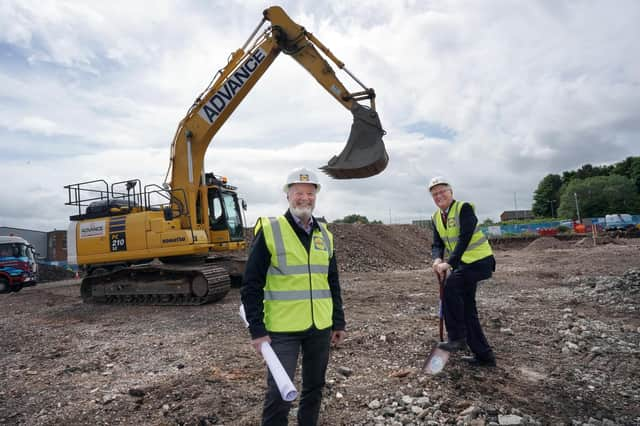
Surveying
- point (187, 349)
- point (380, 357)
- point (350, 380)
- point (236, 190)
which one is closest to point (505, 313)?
point (380, 357)

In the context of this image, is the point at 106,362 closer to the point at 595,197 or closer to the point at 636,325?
the point at 636,325

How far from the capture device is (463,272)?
4.46 meters

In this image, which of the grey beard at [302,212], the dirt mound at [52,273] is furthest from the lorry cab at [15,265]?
the grey beard at [302,212]

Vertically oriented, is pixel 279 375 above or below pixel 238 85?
below

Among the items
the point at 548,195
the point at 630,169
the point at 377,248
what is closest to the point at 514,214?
the point at 548,195

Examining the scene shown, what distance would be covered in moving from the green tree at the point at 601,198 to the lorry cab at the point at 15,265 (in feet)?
216

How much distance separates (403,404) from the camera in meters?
3.68

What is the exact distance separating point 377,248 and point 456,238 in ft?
52.6

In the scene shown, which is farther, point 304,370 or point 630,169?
point 630,169

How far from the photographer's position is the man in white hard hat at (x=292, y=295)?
107 inches

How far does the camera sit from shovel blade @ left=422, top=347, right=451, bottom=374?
4307mm

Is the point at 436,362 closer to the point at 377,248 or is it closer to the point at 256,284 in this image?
the point at 256,284

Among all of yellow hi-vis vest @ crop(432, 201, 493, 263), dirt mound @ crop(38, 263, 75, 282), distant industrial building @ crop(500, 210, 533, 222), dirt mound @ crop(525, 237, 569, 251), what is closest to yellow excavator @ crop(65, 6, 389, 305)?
yellow hi-vis vest @ crop(432, 201, 493, 263)

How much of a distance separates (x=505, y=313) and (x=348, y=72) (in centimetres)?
608
